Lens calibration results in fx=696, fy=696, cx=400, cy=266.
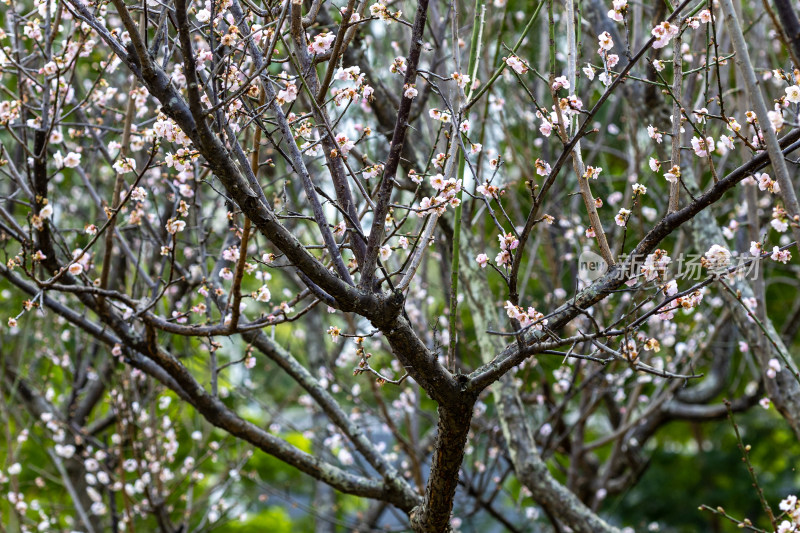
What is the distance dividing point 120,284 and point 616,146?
5.10 m

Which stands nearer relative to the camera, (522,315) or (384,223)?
(384,223)

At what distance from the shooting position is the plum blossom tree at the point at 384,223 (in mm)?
1977

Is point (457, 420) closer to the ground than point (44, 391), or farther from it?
closer to the ground

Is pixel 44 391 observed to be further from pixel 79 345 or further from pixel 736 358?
pixel 736 358

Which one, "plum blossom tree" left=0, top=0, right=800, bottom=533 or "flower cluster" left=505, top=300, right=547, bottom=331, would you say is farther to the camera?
"flower cluster" left=505, top=300, right=547, bottom=331

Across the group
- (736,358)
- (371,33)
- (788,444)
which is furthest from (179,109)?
(788,444)

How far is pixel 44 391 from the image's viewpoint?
5.24 metres

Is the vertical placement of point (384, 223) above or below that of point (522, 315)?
above

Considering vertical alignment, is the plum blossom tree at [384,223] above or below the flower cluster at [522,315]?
above

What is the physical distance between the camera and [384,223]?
1.96 m

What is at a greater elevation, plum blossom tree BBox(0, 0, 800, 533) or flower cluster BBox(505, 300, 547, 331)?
plum blossom tree BBox(0, 0, 800, 533)

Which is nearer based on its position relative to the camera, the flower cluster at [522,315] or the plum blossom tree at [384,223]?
the plum blossom tree at [384,223]

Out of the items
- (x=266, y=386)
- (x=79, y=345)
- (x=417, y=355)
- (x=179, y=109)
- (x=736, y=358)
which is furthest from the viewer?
(x=266, y=386)

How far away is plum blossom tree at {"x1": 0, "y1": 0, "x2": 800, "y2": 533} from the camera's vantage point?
1977 millimetres
